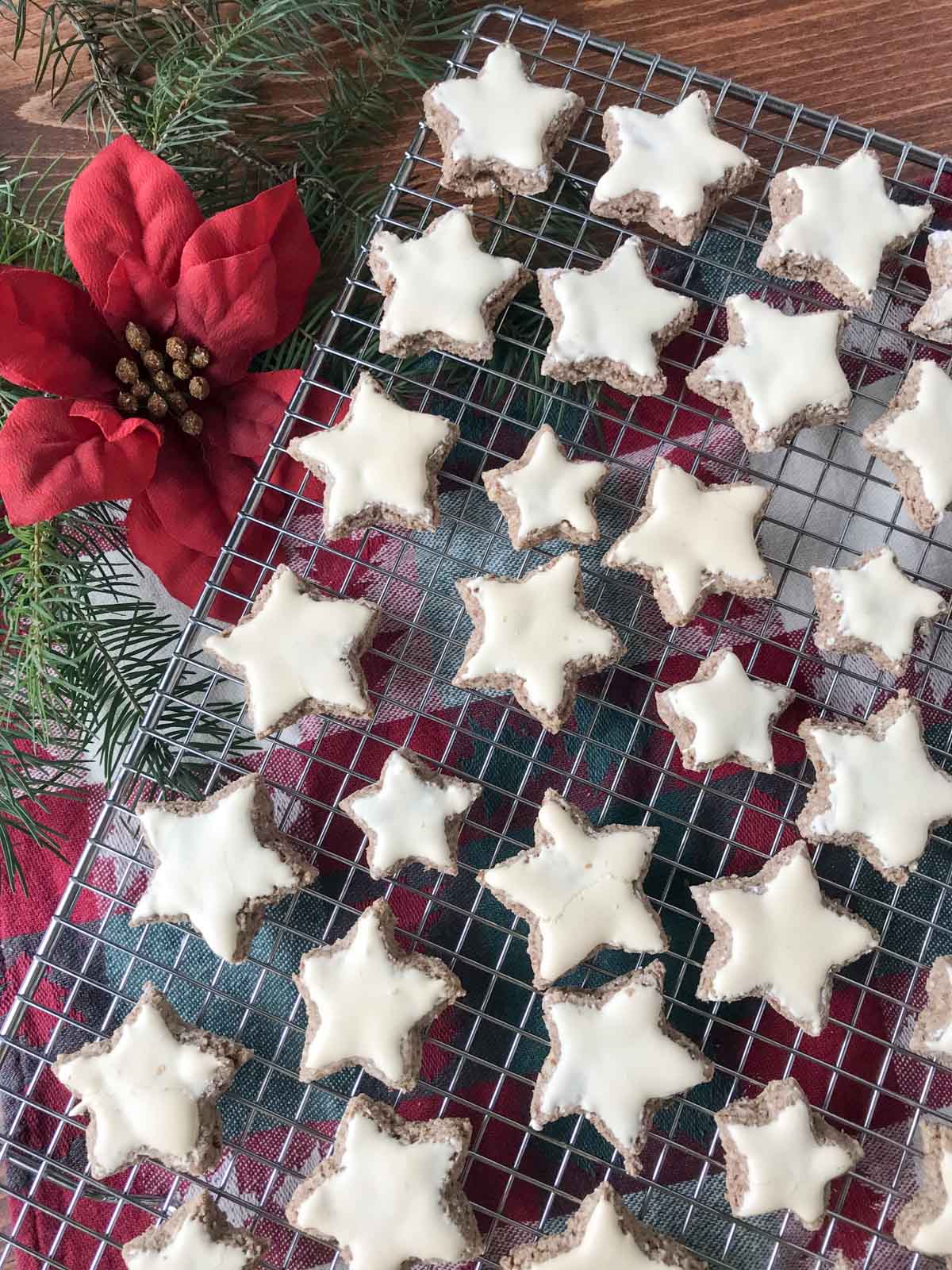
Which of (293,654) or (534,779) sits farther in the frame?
(534,779)

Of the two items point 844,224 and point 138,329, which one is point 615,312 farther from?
point 138,329

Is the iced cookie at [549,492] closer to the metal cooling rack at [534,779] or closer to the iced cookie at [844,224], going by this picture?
the metal cooling rack at [534,779]

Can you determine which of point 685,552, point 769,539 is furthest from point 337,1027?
point 769,539

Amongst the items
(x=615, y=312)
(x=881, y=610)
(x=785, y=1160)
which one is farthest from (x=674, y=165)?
(x=785, y=1160)

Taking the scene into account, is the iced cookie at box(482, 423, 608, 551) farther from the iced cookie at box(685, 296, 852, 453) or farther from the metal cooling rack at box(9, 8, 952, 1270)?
the iced cookie at box(685, 296, 852, 453)

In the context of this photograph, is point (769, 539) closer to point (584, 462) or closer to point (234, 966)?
point (584, 462)

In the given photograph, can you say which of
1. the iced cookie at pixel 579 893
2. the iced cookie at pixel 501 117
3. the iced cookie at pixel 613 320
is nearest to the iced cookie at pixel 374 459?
the iced cookie at pixel 613 320
